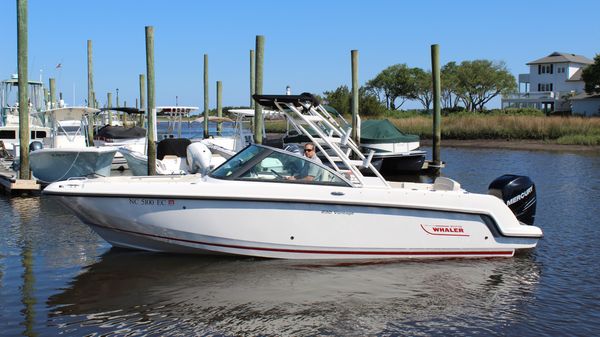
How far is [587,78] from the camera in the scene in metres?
60.6

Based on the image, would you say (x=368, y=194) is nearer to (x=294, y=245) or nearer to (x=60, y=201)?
(x=294, y=245)

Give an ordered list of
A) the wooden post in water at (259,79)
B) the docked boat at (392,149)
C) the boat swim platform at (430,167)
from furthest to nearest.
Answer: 1. the boat swim platform at (430,167)
2. the docked boat at (392,149)
3. the wooden post in water at (259,79)

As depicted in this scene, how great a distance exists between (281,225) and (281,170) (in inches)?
29.4

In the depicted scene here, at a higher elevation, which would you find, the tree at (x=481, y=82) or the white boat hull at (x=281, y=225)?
the tree at (x=481, y=82)

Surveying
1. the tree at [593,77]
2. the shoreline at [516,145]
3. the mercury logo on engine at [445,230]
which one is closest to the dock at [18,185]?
the mercury logo on engine at [445,230]

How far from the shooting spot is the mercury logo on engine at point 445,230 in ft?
28.8

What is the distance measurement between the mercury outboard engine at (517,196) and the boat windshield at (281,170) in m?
2.65

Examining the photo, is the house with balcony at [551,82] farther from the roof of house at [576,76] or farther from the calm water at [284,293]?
the calm water at [284,293]

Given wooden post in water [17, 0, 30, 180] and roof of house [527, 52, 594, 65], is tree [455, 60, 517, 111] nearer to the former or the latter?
roof of house [527, 52, 594, 65]

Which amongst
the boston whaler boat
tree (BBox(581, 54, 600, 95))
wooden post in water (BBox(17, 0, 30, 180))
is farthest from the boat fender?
tree (BBox(581, 54, 600, 95))

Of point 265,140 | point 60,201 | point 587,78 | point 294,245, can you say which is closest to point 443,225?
point 294,245

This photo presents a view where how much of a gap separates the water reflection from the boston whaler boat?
0.29 metres

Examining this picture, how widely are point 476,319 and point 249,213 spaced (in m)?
3.14

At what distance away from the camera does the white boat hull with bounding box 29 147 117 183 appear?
17312mm
